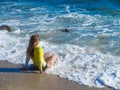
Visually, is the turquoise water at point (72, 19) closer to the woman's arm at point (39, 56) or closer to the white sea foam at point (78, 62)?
the white sea foam at point (78, 62)

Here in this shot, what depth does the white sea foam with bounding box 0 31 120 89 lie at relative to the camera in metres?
8.92

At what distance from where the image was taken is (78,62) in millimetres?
10195

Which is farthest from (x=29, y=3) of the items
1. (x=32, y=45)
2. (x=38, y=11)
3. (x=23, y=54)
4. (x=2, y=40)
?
(x=32, y=45)

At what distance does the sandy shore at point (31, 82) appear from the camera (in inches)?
325

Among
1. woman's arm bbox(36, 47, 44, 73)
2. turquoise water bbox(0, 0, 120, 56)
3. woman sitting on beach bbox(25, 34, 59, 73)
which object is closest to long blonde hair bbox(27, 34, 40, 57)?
woman sitting on beach bbox(25, 34, 59, 73)

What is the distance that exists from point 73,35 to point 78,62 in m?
3.74

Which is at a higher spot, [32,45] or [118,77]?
[32,45]

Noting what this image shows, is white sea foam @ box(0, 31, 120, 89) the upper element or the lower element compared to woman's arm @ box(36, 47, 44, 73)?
lower

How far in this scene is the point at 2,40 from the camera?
41.5 ft

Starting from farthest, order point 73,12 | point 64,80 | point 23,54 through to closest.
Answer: point 73,12 < point 23,54 < point 64,80

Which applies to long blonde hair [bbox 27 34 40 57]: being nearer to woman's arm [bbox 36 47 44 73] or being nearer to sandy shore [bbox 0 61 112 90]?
woman's arm [bbox 36 47 44 73]

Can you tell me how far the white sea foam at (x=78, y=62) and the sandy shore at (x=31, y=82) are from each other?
0.31 metres

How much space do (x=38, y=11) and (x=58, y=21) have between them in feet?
10.4

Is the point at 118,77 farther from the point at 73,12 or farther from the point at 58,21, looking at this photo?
the point at 73,12
